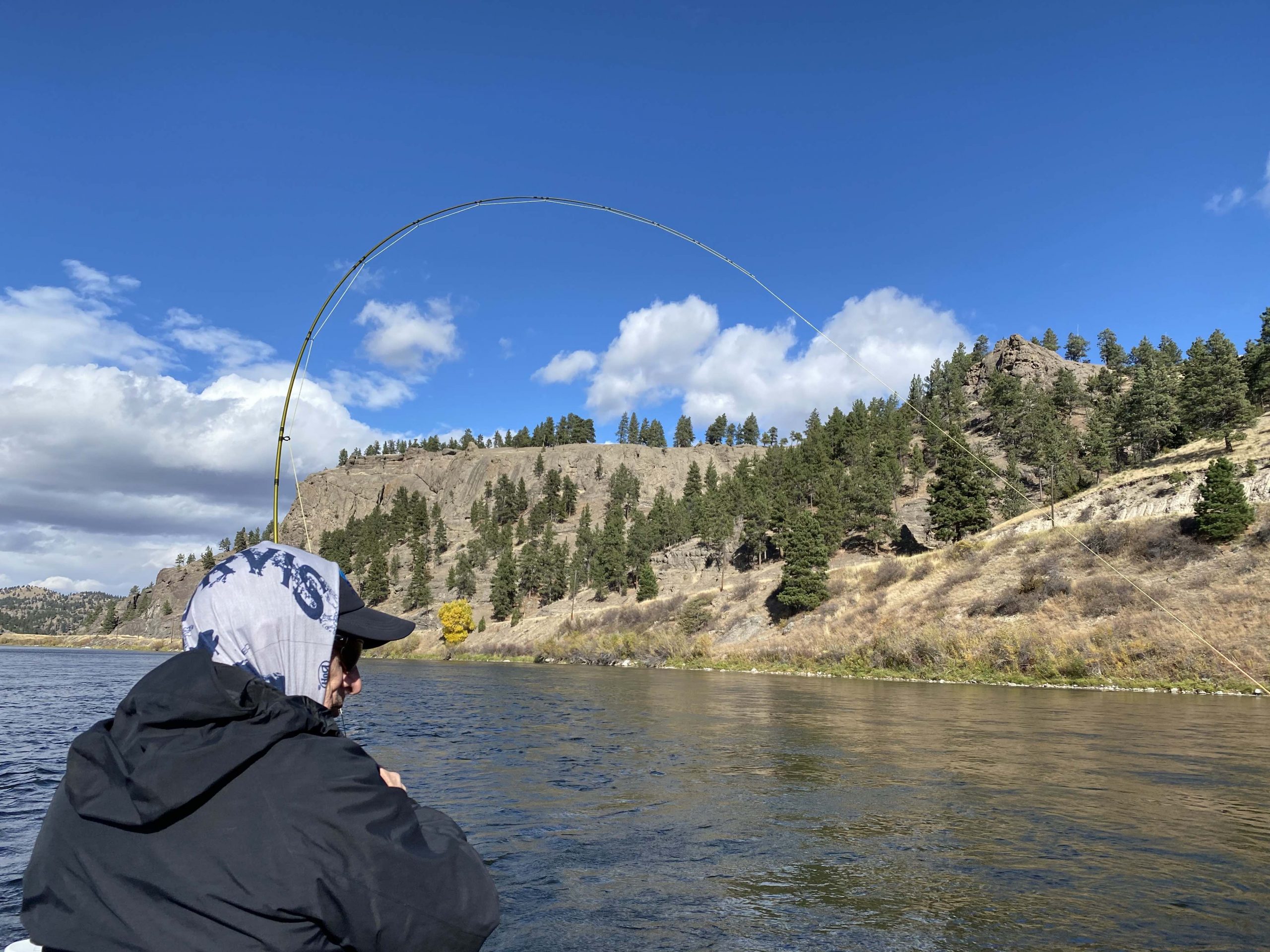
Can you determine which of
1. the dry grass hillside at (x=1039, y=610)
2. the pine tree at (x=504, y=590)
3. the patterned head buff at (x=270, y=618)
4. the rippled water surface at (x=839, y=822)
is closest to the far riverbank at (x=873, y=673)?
the dry grass hillside at (x=1039, y=610)

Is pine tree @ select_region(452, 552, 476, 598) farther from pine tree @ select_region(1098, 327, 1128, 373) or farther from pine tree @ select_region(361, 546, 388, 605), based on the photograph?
pine tree @ select_region(1098, 327, 1128, 373)

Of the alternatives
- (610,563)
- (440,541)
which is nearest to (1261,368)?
(610,563)

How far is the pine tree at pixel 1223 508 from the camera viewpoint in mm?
37594

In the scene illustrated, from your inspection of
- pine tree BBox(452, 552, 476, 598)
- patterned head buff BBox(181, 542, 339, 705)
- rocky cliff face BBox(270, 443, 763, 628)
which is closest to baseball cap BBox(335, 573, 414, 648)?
patterned head buff BBox(181, 542, 339, 705)

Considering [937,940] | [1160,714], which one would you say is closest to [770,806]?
[937,940]

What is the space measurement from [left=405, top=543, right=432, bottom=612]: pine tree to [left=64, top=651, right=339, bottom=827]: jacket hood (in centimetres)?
11365

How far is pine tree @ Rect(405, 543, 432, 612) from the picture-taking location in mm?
110750

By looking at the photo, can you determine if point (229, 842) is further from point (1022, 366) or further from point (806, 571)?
point (1022, 366)

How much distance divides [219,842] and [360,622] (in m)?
0.78

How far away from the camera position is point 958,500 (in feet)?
209

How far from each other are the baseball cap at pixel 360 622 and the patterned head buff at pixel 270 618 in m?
0.11

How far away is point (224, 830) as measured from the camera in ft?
5.49

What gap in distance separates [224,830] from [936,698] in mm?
27946

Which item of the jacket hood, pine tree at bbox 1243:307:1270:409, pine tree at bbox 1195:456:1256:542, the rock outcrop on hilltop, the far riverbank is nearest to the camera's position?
the jacket hood
